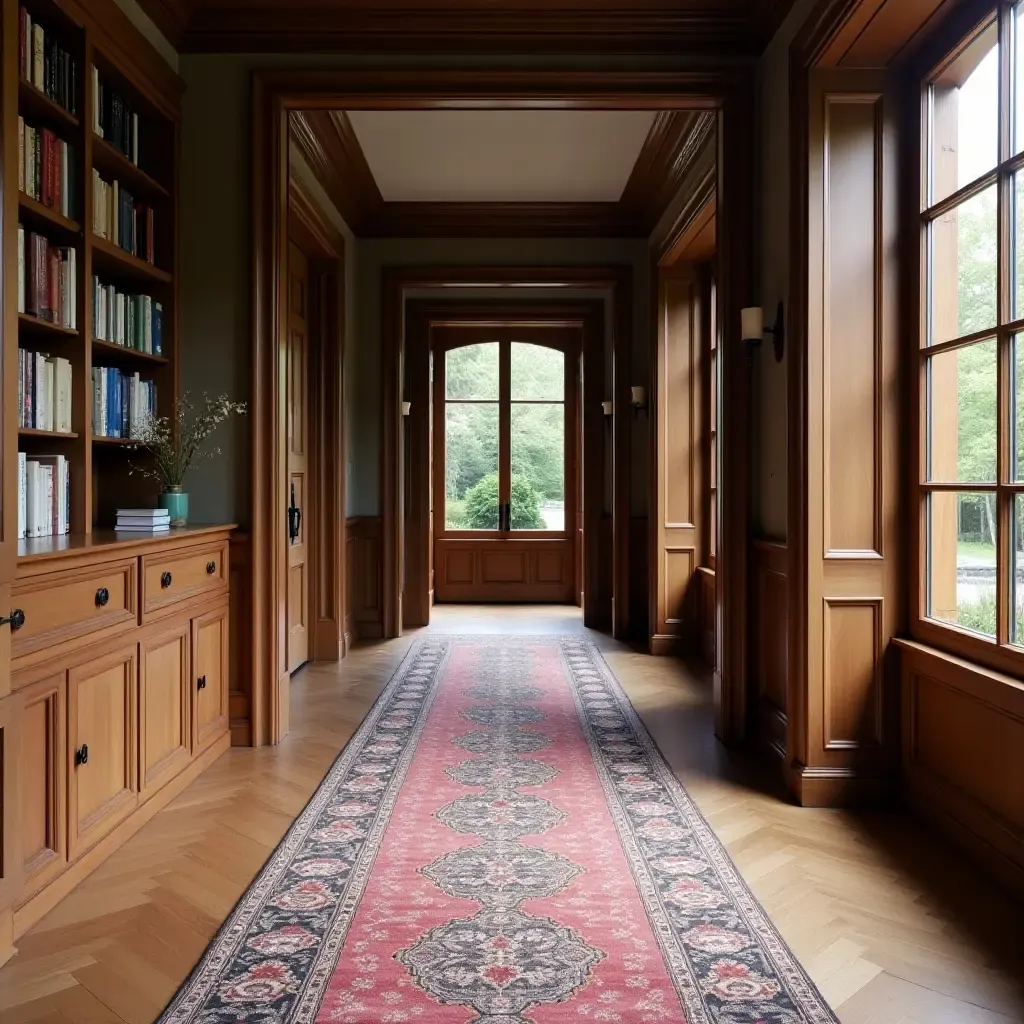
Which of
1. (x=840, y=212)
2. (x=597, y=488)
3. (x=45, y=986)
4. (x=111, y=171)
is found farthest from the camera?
(x=597, y=488)

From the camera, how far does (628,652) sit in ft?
21.0

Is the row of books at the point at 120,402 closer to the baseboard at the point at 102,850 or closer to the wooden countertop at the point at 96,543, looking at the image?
the wooden countertop at the point at 96,543

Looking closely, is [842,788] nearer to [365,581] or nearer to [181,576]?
[181,576]

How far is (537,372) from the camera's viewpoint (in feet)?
30.8

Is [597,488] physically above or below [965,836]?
above

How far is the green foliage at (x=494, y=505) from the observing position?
31.1ft

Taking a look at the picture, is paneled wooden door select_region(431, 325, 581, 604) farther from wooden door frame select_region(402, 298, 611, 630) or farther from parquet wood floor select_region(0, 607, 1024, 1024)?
parquet wood floor select_region(0, 607, 1024, 1024)

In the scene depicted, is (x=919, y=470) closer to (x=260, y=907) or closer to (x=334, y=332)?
(x=260, y=907)

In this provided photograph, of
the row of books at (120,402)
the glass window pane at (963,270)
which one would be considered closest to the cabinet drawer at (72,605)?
the row of books at (120,402)

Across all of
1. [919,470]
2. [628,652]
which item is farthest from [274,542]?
[628,652]

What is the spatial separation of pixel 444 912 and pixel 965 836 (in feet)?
5.29

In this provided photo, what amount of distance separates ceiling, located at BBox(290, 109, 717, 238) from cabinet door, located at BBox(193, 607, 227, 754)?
264cm

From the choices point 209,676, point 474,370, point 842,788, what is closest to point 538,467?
point 474,370

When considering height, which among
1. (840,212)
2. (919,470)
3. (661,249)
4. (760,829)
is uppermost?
(661,249)
